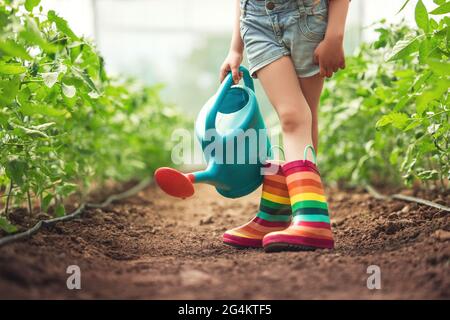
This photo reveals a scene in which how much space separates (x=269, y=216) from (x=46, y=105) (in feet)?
2.26

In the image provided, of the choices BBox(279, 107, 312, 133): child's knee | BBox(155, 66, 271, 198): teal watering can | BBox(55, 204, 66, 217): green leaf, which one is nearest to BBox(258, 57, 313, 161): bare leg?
BBox(279, 107, 312, 133): child's knee

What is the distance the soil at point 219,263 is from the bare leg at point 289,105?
289 mm

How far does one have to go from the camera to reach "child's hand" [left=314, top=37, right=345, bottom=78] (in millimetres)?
1579

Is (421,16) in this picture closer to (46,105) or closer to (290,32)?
(290,32)

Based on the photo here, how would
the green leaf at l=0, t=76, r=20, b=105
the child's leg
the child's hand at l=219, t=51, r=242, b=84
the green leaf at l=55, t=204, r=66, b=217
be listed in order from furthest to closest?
1. the green leaf at l=55, t=204, r=66, b=217
2. the child's hand at l=219, t=51, r=242, b=84
3. the child's leg
4. the green leaf at l=0, t=76, r=20, b=105

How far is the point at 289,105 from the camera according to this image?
1.58 metres

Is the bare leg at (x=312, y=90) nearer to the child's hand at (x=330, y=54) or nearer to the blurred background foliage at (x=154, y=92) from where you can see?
the child's hand at (x=330, y=54)

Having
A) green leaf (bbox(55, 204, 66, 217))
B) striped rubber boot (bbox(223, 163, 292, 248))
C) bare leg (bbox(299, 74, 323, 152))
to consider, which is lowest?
striped rubber boot (bbox(223, 163, 292, 248))

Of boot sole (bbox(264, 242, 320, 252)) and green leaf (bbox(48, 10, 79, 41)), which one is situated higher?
green leaf (bbox(48, 10, 79, 41))

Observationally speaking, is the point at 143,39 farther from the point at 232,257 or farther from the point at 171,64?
the point at 232,257

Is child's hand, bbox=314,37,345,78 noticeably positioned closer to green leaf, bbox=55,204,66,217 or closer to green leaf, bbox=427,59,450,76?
green leaf, bbox=427,59,450,76

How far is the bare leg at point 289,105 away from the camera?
62.1 inches

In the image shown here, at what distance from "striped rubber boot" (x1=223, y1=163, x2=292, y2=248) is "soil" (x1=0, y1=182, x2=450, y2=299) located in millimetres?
55

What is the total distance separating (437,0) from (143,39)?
539 centimetres
